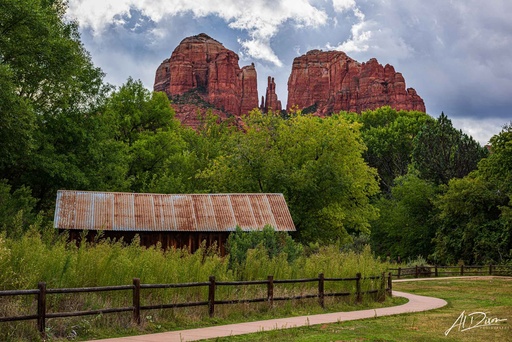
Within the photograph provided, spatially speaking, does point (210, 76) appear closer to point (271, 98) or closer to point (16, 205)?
point (271, 98)

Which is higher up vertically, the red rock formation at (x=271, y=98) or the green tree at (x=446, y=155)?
the red rock formation at (x=271, y=98)

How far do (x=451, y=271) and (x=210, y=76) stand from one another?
135534 millimetres

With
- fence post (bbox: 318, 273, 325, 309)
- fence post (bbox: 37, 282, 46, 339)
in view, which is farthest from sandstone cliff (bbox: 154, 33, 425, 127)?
fence post (bbox: 37, 282, 46, 339)

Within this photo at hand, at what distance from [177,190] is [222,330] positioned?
98.5 ft

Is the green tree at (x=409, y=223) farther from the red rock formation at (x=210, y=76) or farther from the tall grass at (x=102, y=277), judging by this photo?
the red rock formation at (x=210, y=76)

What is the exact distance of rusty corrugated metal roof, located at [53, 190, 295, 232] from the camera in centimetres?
2370

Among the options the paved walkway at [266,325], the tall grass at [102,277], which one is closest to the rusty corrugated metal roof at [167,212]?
the tall grass at [102,277]

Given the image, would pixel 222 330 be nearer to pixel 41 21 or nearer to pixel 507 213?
pixel 41 21

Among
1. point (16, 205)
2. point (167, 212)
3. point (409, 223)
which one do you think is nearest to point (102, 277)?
point (167, 212)

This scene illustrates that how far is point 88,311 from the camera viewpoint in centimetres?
1170

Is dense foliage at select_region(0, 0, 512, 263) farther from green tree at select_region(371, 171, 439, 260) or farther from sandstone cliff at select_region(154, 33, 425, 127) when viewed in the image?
sandstone cliff at select_region(154, 33, 425, 127)

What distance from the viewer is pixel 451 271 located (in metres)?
39.8

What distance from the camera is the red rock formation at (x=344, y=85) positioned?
14012cm

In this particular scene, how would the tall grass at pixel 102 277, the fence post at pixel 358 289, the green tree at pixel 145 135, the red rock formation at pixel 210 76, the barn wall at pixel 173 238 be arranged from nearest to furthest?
the tall grass at pixel 102 277
the fence post at pixel 358 289
the barn wall at pixel 173 238
the green tree at pixel 145 135
the red rock formation at pixel 210 76
